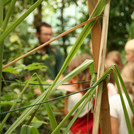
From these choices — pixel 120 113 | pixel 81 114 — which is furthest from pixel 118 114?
pixel 81 114

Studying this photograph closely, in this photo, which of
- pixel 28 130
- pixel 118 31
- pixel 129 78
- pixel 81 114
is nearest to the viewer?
pixel 28 130

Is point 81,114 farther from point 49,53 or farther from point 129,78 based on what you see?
point 49,53

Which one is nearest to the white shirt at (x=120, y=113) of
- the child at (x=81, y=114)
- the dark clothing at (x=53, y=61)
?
the child at (x=81, y=114)

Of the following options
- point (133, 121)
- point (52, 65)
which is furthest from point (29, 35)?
point (133, 121)

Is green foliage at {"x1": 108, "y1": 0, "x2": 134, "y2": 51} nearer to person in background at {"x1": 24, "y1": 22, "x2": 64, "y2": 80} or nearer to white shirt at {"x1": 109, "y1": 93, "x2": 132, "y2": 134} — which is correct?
person in background at {"x1": 24, "y1": 22, "x2": 64, "y2": 80}

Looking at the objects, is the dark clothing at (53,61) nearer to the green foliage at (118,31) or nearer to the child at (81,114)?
the child at (81,114)

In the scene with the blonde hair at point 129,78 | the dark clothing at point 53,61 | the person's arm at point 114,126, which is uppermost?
the dark clothing at point 53,61

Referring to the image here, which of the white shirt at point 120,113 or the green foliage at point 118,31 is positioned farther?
the green foliage at point 118,31

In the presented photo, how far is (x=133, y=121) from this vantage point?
126 centimetres

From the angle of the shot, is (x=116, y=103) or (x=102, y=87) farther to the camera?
(x=116, y=103)

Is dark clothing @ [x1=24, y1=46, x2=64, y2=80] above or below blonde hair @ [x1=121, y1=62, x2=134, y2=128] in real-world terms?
above

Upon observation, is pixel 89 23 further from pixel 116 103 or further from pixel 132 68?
pixel 132 68

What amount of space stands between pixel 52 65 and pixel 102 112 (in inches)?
60.6

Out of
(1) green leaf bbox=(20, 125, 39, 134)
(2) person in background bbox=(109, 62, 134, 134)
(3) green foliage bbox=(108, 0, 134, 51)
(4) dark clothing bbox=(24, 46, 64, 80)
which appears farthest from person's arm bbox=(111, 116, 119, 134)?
(3) green foliage bbox=(108, 0, 134, 51)
